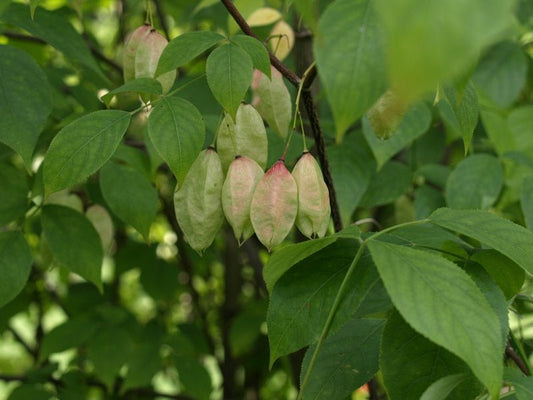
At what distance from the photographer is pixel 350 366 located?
812mm

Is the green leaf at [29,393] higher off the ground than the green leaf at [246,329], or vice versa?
the green leaf at [29,393]

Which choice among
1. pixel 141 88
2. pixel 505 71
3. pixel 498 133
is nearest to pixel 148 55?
pixel 141 88

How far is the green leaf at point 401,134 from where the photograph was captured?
1.20 meters

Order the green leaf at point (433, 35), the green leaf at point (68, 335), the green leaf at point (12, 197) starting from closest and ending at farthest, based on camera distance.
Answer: the green leaf at point (433, 35) < the green leaf at point (12, 197) < the green leaf at point (68, 335)

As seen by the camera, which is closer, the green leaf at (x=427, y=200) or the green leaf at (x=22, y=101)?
the green leaf at (x=22, y=101)

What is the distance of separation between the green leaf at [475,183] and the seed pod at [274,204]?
540 millimetres

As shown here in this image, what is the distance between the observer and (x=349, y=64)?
51cm

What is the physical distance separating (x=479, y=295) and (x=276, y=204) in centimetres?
27

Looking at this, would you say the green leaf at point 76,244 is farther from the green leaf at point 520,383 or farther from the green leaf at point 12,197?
the green leaf at point 520,383

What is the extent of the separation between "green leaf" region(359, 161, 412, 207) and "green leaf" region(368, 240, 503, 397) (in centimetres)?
75

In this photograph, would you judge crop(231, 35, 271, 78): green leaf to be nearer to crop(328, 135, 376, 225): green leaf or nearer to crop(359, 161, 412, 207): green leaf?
crop(328, 135, 376, 225): green leaf

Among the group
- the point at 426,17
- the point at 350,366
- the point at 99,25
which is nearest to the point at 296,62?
the point at 350,366

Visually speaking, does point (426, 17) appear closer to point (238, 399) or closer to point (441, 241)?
point (441, 241)

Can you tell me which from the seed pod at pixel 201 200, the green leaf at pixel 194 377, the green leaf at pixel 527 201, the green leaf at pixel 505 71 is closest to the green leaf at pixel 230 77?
the seed pod at pixel 201 200
